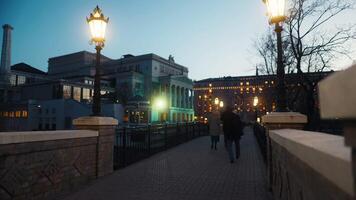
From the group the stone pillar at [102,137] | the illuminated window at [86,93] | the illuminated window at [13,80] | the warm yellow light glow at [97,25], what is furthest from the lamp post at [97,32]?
the illuminated window at [13,80]

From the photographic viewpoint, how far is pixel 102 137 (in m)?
8.94

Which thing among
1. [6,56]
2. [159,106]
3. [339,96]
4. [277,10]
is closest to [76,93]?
[159,106]

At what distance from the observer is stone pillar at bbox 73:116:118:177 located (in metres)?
8.63

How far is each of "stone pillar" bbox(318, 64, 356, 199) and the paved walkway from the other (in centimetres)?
541

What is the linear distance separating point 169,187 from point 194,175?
1.63 metres

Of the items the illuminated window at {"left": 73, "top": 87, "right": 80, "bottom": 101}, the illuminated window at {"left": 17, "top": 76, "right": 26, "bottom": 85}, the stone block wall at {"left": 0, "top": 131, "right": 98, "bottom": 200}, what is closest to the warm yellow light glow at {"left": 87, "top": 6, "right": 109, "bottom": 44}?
the stone block wall at {"left": 0, "top": 131, "right": 98, "bottom": 200}

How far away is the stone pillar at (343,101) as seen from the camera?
108 cm

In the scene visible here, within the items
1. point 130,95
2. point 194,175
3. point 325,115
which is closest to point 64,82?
point 130,95

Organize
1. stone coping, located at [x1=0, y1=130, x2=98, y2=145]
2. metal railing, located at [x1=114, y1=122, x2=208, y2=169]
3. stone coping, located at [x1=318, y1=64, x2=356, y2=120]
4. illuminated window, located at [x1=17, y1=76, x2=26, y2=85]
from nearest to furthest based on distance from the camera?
stone coping, located at [x1=318, y1=64, x2=356, y2=120]
stone coping, located at [x1=0, y1=130, x2=98, y2=145]
metal railing, located at [x1=114, y1=122, x2=208, y2=169]
illuminated window, located at [x1=17, y1=76, x2=26, y2=85]

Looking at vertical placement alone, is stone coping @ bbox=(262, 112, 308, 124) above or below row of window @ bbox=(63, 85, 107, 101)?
below

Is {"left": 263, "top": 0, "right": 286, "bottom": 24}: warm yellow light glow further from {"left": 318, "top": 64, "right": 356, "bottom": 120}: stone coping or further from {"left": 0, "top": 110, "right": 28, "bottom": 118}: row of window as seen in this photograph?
{"left": 0, "top": 110, "right": 28, "bottom": 118}: row of window

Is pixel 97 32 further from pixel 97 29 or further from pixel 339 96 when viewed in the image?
pixel 339 96

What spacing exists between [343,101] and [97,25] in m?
8.89

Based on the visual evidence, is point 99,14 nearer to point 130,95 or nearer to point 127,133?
point 127,133
